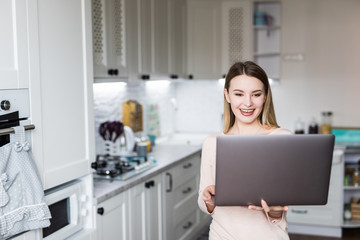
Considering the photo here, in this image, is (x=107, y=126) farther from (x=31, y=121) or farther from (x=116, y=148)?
(x=31, y=121)

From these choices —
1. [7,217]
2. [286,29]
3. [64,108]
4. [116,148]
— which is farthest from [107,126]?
[286,29]

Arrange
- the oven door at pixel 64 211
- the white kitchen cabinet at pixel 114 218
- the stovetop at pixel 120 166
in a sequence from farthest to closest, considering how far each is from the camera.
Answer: the stovetop at pixel 120 166, the white kitchen cabinet at pixel 114 218, the oven door at pixel 64 211

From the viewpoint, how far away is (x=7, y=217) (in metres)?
1.85

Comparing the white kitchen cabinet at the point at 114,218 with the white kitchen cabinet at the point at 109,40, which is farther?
the white kitchen cabinet at the point at 109,40

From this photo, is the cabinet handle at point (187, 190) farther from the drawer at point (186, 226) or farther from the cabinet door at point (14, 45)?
the cabinet door at point (14, 45)

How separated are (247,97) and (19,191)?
3.19ft

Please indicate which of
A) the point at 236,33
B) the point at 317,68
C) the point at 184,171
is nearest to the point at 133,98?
the point at 184,171

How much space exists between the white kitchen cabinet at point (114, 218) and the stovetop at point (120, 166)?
185 mm

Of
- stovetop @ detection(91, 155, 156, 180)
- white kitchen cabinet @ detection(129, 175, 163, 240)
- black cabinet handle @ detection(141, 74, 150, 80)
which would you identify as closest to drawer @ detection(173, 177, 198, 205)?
white kitchen cabinet @ detection(129, 175, 163, 240)

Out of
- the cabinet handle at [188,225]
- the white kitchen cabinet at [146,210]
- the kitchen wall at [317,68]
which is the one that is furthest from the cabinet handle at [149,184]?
the kitchen wall at [317,68]

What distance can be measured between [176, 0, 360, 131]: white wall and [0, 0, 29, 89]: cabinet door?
388 cm

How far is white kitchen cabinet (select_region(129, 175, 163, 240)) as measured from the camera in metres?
3.15

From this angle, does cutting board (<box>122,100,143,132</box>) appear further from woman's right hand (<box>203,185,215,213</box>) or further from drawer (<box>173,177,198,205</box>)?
woman's right hand (<box>203,185,215,213</box>)

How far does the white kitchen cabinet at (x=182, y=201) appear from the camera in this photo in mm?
3807
